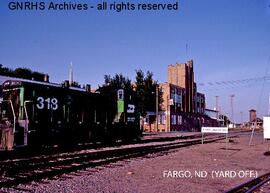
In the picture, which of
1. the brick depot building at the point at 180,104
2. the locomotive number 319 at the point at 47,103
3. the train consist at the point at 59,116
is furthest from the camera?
the brick depot building at the point at 180,104

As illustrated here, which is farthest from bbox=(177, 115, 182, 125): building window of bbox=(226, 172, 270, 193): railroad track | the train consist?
bbox=(226, 172, 270, 193): railroad track

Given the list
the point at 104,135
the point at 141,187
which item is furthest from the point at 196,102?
the point at 141,187

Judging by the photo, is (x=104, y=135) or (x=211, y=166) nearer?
(x=211, y=166)

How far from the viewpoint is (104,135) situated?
22.2 meters

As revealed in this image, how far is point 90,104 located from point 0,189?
13.8 meters

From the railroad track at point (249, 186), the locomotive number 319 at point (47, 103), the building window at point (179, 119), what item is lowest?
the railroad track at point (249, 186)

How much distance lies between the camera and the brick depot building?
198ft

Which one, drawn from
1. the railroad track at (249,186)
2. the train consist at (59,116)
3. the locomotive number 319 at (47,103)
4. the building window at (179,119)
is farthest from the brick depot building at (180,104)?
the railroad track at (249,186)

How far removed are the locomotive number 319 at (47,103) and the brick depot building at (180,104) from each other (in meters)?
39.5

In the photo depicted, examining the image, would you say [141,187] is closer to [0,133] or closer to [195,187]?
[195,187]

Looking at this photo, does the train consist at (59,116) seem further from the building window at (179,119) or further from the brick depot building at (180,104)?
the building window at (179,119)

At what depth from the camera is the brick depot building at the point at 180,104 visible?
198 feet

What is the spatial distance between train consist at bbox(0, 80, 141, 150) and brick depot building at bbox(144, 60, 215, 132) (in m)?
33.3

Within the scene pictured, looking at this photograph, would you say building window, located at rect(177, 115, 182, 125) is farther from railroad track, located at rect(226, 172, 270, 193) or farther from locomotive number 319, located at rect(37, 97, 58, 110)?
railroad track, located at rect(226, 172, 270, 193)
